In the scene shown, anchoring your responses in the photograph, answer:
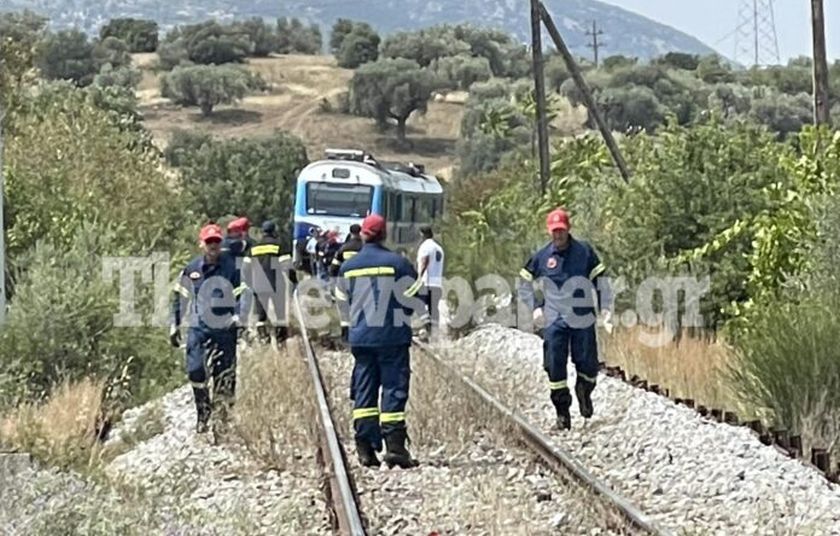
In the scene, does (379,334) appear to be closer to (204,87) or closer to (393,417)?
(393,417)

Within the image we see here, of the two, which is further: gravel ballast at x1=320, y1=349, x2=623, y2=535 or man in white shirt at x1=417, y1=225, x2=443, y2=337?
man in white shirt at x1=417, y1=225, x2=443, y2=337

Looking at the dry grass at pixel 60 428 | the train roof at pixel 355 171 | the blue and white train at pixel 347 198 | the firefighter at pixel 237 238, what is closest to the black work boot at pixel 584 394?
the dry grass at pixel 60 428

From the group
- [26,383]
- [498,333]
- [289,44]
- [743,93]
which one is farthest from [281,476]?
[289,44]

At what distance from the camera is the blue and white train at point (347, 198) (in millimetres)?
39406

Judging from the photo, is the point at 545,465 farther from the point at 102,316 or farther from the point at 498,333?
the point at 498,333

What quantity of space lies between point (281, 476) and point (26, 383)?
643cm

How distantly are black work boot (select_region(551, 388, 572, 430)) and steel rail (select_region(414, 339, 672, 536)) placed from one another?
1.30ft

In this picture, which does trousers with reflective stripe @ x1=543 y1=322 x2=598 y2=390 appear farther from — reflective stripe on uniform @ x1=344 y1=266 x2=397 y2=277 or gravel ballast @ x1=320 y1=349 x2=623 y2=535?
reflective stripe on uniform @ x1=344 y1=266 x2=397 y2=277

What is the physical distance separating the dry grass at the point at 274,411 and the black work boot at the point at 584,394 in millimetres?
2550

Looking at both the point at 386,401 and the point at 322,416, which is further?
the point at 322,416

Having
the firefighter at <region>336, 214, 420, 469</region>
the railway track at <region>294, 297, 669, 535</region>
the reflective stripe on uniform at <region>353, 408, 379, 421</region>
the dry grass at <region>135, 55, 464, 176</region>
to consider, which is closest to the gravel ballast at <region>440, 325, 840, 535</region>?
the railway track at <region>294, 297, 669, 535</region>

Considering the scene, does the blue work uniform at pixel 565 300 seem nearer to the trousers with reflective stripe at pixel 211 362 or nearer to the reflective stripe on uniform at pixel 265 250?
the trousers with reflective stripe at pixel 211 362

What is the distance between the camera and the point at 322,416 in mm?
14641

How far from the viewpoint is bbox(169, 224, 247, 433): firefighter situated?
1434 cm
